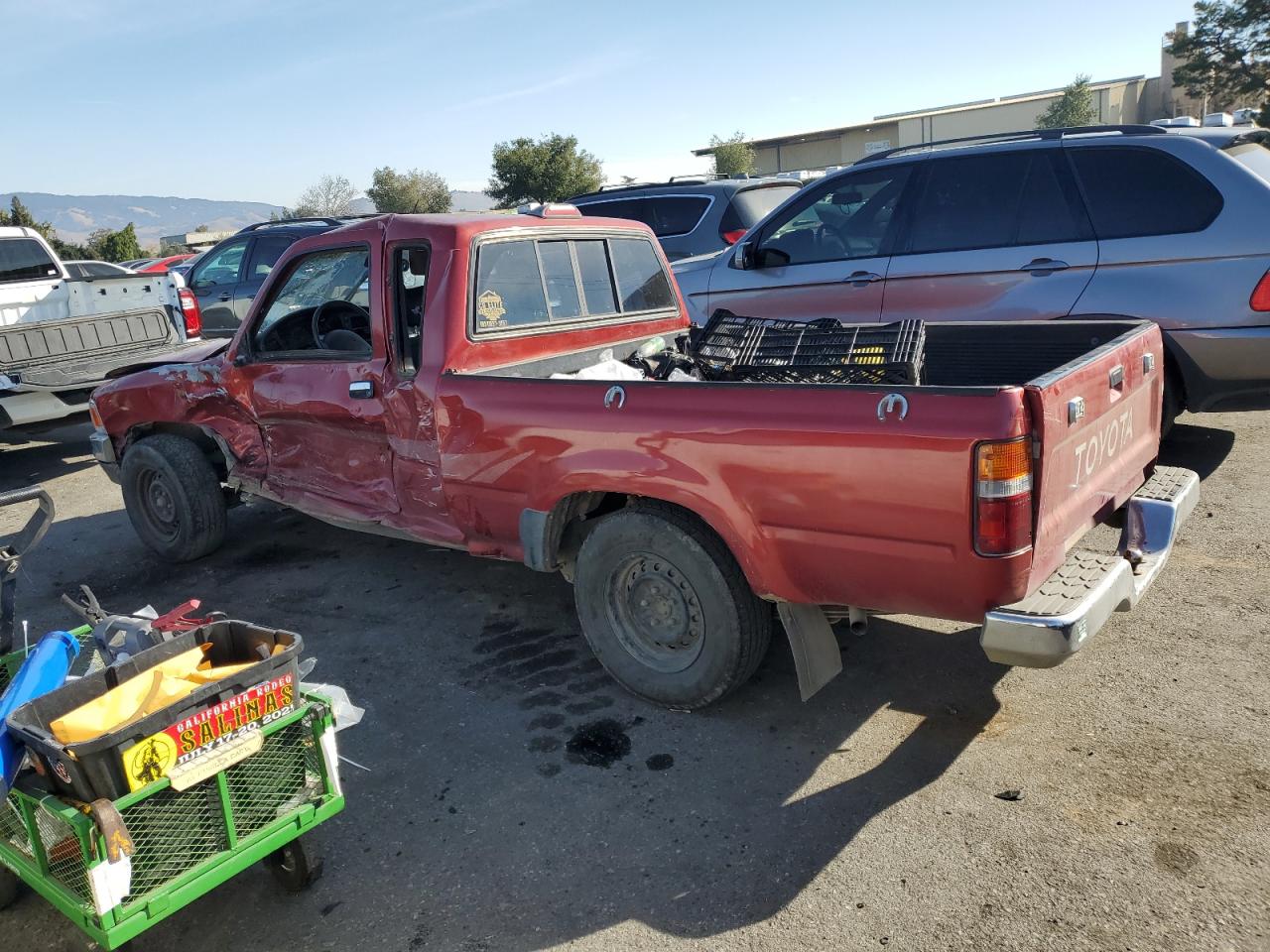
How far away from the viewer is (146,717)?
7.57 feet

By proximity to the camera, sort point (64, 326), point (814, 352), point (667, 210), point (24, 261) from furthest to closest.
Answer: point (667, 210) → point (24, 261) → point (64, 326) → point (814, 352)

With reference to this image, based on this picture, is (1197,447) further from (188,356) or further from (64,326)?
(64,326)

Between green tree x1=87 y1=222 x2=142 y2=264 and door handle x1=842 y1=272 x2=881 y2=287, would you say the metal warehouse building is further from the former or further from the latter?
door handle x1=842 y1=272 x2=881 y2=287

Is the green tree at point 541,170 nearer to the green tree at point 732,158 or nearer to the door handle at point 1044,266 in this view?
the green tree at point 732,158

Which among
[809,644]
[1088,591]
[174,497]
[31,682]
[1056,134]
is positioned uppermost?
[1056,134]

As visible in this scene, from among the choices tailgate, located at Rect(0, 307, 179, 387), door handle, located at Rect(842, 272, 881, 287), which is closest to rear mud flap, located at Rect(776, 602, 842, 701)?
door handle, located at Rect(842, 272, 881, 287)

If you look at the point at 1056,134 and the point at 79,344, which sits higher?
the point at 1056,134

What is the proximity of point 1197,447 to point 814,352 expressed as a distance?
12.8 ft

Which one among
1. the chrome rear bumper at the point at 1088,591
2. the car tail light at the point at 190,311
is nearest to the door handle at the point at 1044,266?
the chrome rear bumper at the point at 1088,591

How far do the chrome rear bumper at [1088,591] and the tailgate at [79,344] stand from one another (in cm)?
776

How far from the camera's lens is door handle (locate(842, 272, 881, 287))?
613cm

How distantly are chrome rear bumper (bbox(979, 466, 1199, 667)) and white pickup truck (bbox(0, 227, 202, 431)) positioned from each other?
22.4 ft

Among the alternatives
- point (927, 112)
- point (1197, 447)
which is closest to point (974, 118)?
point (927, 112)

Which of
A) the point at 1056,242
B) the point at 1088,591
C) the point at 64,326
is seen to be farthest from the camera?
the point at 64,326
